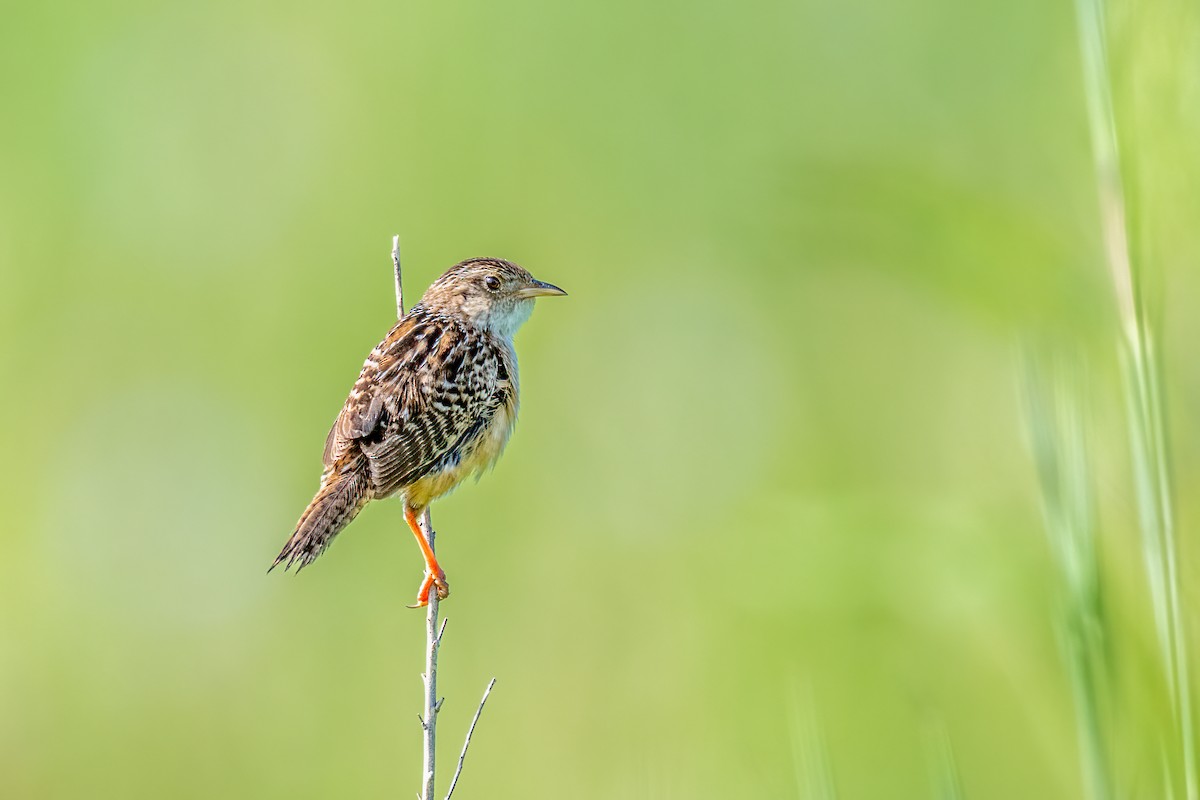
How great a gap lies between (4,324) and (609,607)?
4.69 metres

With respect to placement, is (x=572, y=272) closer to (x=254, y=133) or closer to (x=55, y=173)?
(x=254, y=133)

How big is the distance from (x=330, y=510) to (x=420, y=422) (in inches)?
19.0

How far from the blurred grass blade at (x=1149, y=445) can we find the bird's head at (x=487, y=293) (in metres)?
3.72

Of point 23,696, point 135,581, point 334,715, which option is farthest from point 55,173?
point 334,715

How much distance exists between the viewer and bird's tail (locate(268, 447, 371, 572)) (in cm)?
405

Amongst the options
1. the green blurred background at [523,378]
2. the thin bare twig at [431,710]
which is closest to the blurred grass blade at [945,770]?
the thin bare twig at [431,710]

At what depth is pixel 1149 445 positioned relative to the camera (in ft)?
4.70

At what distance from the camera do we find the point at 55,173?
9836mm

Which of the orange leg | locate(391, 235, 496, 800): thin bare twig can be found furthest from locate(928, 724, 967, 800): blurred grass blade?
the orange leg

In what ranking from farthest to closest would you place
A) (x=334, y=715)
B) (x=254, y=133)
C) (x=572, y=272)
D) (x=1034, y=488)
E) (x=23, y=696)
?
(x=254, y=133) < (x=572, y=272) < (x=23, y=696) < (x=334, y=715) < (x=1034, y=488)

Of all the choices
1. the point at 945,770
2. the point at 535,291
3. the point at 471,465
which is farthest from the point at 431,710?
the point at 535,291

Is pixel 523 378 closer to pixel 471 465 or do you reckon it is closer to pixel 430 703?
pixel 471 465

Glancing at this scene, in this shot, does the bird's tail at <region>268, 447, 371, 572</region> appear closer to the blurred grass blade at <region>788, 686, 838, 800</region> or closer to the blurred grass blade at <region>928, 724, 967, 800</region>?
the blurred grass blade at <region>788, 686, 838, 800</region>

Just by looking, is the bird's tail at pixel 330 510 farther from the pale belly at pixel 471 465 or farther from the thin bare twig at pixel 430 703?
the thin bare twig at pixel 430 703
